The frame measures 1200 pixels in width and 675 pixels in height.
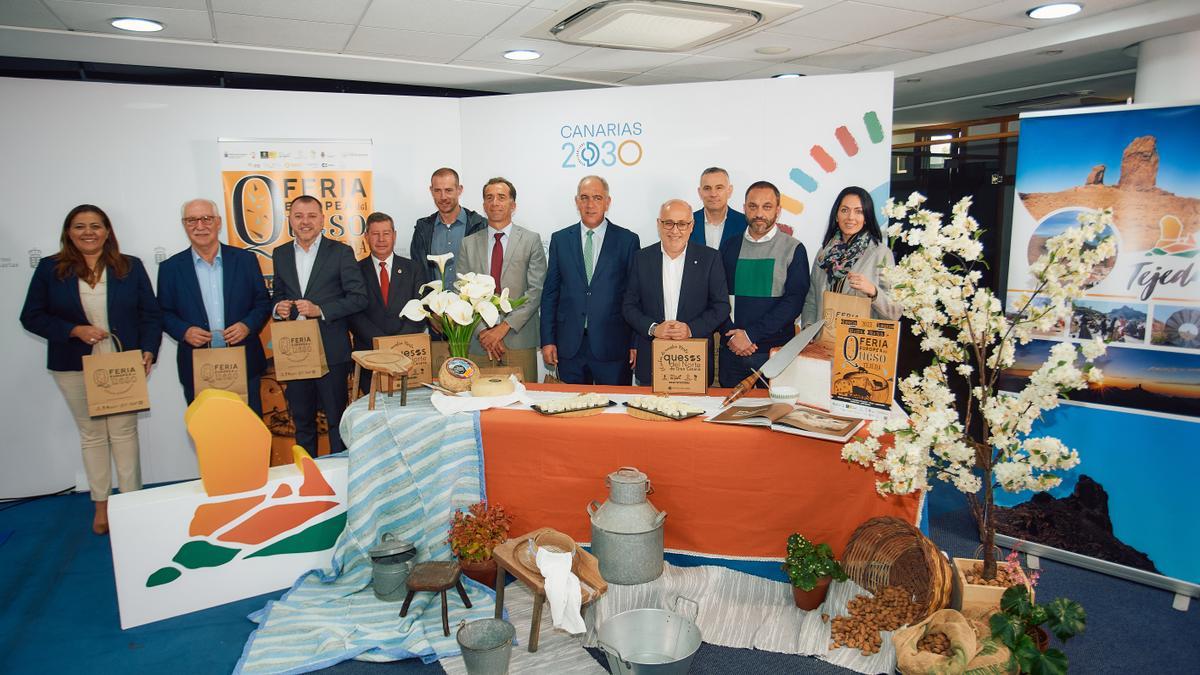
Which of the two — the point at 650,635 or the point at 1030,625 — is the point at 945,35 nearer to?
the point at 1030,625

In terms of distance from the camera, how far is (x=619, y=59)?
4.88 meters

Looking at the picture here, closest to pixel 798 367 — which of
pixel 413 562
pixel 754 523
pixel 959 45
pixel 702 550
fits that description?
pixel 754 523

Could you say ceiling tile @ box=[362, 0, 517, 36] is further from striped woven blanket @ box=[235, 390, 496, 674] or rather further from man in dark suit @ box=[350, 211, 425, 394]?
striped woven blanket @ box=[235, 390, 496, 674]

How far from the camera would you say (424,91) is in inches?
237

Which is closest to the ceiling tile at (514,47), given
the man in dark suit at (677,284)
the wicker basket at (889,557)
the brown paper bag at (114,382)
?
the man in dark suit at (677,284)

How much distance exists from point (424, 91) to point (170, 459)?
11.1 ft

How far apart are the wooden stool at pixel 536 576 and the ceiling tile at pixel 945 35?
3.62m

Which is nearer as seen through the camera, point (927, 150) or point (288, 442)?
point (288, 442)

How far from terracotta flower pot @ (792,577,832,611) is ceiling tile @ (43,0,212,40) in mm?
3857

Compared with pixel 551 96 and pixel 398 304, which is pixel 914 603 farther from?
pixel 551 96

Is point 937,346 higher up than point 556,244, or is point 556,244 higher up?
point 556,244

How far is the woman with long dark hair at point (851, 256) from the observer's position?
11.6 feet

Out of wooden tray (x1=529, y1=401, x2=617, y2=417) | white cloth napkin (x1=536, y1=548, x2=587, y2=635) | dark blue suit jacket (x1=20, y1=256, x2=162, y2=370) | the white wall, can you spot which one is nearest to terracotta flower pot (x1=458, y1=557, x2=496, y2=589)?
white cloth napkin (x1=536, y1=548, x2=587, y2=635)

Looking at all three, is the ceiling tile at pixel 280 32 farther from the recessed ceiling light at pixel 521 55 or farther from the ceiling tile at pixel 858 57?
the ceiling tile at pixel 858 57
